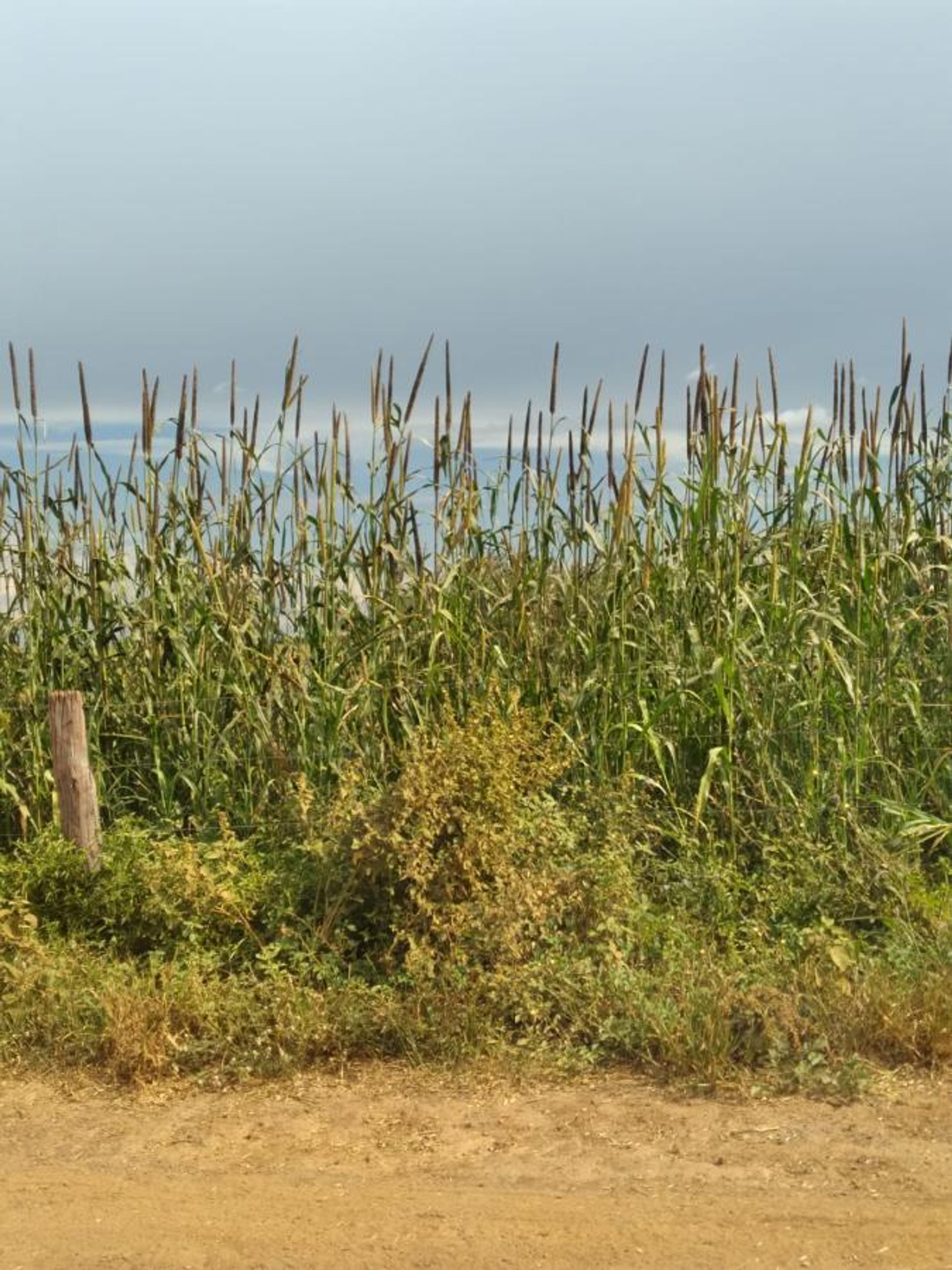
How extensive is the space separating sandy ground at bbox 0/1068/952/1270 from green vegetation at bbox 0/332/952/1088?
8.6 inches

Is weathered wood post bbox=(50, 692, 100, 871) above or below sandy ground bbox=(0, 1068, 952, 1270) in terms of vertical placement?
above

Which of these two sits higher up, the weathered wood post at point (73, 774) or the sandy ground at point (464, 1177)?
the weathered wood post at point (73, 774)

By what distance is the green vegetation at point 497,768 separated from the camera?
461 centimetres

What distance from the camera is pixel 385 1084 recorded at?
4.38 m

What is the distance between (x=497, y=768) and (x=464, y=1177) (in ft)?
5.28

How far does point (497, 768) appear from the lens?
499 centimetres

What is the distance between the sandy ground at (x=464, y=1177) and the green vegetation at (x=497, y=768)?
0.71 feet

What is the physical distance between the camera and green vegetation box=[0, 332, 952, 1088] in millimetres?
4613

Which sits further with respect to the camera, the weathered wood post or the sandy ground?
the weathered wood post

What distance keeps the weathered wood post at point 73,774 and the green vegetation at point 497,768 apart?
151 mm

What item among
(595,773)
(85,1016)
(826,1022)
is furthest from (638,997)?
(85,1016)

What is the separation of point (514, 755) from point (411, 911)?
72 cm

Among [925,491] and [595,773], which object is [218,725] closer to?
[595,773]

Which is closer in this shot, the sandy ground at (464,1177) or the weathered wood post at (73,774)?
the sandy ground at (464,1177)
